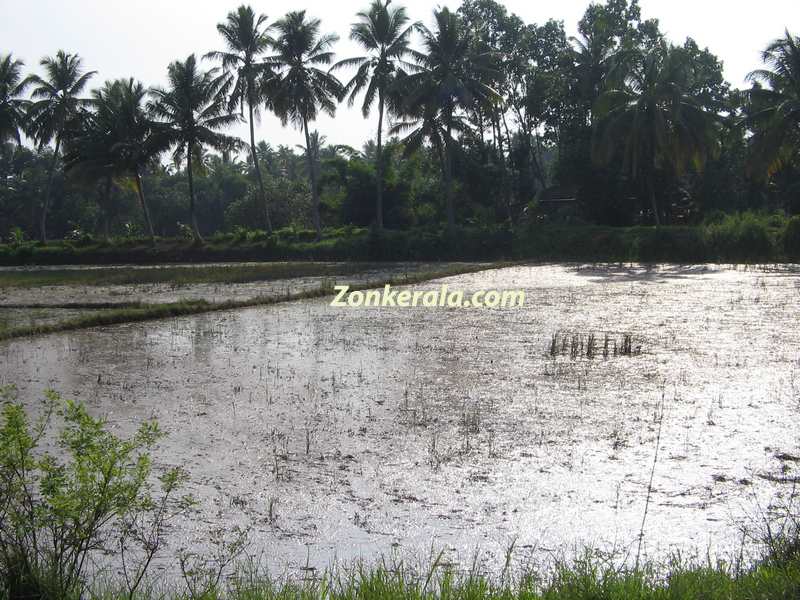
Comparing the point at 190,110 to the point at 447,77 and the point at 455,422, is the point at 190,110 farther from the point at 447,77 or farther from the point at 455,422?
the point at 455,422

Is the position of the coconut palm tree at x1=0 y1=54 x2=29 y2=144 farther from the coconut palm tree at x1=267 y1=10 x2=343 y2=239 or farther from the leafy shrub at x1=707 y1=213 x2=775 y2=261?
the leafy shrub at x1=707 y1=213 x2=775 y2=261

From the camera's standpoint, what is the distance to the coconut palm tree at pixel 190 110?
1258 inches

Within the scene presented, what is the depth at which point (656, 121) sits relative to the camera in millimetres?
25250

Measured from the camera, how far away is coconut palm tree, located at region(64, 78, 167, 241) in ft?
108

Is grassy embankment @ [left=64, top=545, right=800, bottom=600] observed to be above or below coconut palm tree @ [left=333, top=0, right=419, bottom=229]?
below

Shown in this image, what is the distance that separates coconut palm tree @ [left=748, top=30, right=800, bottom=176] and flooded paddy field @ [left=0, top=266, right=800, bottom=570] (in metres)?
14.1

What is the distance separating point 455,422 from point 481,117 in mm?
29490

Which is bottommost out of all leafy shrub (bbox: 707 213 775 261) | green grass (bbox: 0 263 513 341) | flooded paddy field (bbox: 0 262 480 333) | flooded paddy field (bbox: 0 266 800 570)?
flooded paddy field (bbox: 0 266 800 570)

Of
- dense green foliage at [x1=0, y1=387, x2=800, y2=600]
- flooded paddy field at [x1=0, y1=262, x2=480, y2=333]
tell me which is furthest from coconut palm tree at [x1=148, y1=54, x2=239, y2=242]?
dense green foliage at [x1=0, y1=387, x2=800, y2=600]

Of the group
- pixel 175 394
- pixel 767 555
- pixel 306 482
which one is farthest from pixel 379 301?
pixel 767 555

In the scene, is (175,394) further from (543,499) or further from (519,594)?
(519,594)

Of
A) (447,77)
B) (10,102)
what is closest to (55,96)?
(10,102)

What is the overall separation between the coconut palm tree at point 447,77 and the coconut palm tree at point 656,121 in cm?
439

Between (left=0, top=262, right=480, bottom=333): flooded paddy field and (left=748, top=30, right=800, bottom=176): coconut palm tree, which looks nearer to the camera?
(left=0, top=262, right=480, bottom=333): flooded paddy field
